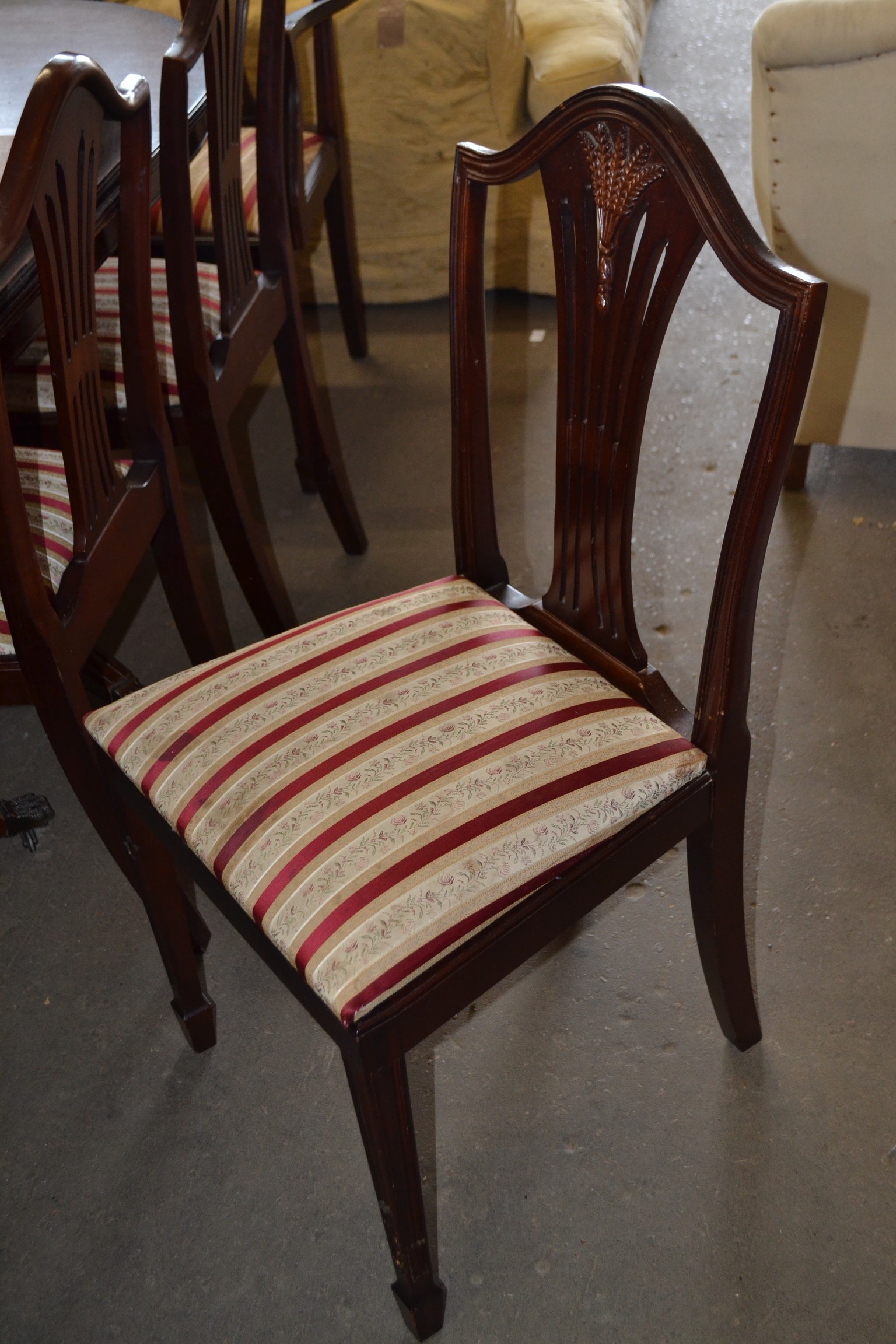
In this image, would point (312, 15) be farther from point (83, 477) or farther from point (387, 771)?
point (387, 771)

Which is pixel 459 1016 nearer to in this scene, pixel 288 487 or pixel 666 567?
pixel 666 567

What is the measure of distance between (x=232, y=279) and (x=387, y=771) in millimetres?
897

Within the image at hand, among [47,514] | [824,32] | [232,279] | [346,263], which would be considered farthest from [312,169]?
[47,514]

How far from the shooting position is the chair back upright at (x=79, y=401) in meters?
0.97

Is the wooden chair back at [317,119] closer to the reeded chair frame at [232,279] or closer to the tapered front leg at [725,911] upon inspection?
the reeded chair frame at [232,279]

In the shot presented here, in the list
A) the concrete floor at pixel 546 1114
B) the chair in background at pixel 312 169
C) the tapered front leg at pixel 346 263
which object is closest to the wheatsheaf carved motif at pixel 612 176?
the chair in background at pixel 312 169

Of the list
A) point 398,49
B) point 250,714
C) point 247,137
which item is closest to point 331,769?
point 250,714

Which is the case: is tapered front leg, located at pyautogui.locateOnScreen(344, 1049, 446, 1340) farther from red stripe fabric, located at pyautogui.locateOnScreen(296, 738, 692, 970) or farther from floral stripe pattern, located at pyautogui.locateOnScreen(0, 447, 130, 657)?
floral stripe pattern, located at pyautogui.locateOnScreen(0, 447, 130, 657)

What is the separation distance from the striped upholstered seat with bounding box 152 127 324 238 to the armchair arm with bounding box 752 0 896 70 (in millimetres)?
768

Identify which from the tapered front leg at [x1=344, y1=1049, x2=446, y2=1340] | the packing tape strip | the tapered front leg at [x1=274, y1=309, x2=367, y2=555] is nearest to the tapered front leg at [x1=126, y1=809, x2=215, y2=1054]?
the tapered front leg at [x1=344, y1=1049, x2=446, y2=1340]

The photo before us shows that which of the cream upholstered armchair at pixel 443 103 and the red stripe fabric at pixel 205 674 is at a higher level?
the cream upholstered armchair at pixel 443 103

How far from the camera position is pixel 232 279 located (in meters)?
1.58

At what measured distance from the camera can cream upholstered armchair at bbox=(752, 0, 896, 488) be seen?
155cm

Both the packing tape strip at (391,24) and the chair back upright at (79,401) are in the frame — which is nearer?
the chair back upright at (79,401)
